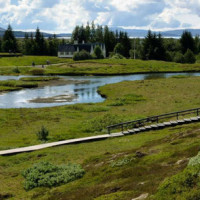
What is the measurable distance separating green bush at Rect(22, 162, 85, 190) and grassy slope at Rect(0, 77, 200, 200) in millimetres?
603

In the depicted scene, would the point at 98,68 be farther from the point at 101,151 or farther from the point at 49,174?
the point at 49,174

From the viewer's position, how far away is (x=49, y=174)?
24047 mm

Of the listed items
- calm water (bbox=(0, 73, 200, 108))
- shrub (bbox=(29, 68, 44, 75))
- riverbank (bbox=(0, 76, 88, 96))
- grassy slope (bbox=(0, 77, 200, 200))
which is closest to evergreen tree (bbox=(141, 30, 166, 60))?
shrub (bbox=(29, 68, 44, 75))

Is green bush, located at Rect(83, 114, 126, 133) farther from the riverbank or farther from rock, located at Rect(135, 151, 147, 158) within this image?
the riverbank

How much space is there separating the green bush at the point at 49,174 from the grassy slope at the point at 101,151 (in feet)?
1.98

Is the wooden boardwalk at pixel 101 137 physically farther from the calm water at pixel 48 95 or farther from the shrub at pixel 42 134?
the calm water at pixel 48 95

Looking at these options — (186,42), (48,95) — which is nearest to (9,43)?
(186,42)

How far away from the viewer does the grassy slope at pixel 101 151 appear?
1897 cm

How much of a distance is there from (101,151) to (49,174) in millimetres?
7248

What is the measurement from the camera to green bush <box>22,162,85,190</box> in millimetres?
23117

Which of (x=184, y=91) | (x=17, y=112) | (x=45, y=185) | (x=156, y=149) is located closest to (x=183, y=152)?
(x=156, y=149)

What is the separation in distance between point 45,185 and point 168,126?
60.7ft

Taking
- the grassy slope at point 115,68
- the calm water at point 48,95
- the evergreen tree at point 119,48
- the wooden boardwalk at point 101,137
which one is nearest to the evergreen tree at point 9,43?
the evergreen tree at point 119,48

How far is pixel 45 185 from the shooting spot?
23.0 metres
